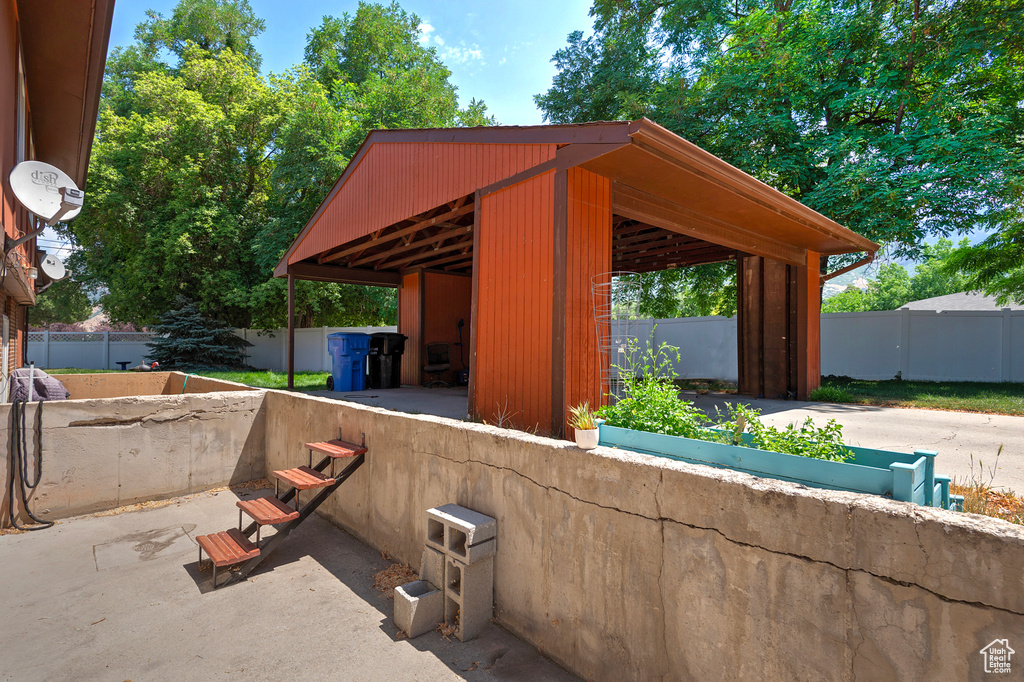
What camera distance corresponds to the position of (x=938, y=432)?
482cm

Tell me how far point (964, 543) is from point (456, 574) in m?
2.32

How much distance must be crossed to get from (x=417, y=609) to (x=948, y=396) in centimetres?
886

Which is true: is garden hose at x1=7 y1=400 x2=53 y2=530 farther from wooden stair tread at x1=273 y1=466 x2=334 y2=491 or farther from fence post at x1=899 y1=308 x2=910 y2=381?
fence post at x1=899 y1=308 x2=910 y2=381

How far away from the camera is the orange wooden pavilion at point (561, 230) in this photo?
413cm

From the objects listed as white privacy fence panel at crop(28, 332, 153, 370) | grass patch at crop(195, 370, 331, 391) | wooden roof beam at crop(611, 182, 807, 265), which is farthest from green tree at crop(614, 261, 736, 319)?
white privacy fence panel at crop(28, 332, 153, 370)

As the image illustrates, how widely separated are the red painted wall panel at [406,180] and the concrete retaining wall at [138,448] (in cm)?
304

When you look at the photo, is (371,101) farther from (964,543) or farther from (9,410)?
(964,543)

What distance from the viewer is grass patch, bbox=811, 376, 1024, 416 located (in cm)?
640

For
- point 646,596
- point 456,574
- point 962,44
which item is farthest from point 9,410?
point 962,44

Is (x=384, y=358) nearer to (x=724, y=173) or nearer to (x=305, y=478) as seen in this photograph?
(x=305, y=478)

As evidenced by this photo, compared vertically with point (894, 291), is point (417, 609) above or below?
below

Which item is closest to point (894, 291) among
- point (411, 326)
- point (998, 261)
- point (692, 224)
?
point (998, 261)

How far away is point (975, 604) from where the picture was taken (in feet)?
4.21

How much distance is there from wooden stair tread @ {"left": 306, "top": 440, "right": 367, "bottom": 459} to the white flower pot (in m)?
2.21
